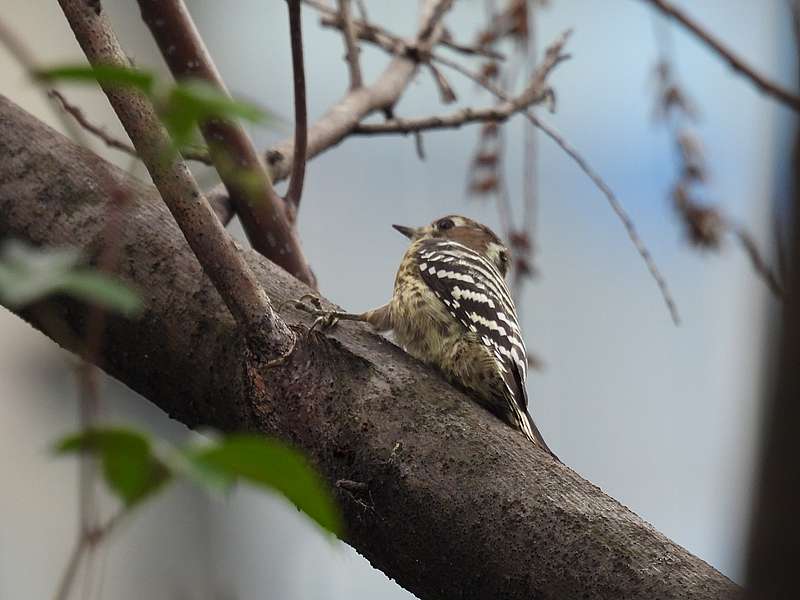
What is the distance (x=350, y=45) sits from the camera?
12.3 ft

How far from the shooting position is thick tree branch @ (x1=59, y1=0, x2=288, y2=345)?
6.16 ft

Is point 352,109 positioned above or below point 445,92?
below

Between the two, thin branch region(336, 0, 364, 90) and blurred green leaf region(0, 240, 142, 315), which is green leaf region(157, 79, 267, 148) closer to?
blurred green leaf region(0, 240, 142, 315)

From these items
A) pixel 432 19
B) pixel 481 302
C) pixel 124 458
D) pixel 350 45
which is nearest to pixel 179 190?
pixel 124 458

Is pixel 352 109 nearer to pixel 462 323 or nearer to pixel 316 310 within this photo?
pixel 462 323

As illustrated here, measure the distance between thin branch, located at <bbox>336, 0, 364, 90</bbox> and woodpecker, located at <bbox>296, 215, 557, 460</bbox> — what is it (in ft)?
2.08

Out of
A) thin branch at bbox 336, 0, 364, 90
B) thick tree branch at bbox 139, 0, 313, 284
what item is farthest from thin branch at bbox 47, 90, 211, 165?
thin branch at bbox 336, 0, 364, 90

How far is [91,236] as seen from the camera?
95.3 inches

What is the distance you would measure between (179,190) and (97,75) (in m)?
1.04

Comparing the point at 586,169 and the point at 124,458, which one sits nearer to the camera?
the point at 124,458

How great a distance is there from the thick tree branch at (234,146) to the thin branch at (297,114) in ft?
0.18

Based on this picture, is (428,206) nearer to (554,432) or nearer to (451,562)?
(554,432)

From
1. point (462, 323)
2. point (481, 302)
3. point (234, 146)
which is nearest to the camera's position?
point (234, 146)

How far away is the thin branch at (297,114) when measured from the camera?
2.62 meters
